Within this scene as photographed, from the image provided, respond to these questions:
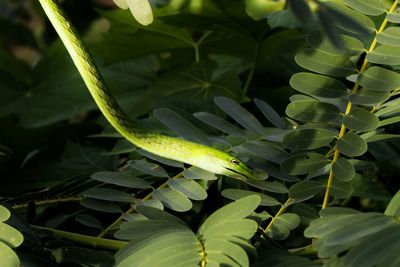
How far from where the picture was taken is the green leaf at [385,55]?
37.8 inches

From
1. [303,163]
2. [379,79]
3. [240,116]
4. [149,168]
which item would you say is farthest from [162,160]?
[379,79]

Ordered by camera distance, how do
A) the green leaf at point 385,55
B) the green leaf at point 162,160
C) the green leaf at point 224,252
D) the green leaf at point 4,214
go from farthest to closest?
the green leaf at point 162,160
the green leaf at point 385,55
the green leaf at point 4,214
the green leaf at point 224,252

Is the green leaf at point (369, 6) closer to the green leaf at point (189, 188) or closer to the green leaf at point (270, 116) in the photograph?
the green leaf at point (270, 116)

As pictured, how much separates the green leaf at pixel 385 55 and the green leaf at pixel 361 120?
8 cm

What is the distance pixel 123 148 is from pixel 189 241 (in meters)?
0.47

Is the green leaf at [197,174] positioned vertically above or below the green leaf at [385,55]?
below

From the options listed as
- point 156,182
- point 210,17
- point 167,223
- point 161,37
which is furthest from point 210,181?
point 161,37

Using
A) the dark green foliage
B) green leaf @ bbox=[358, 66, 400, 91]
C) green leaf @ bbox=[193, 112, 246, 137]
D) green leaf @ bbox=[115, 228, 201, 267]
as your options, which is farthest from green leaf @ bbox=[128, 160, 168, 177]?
green leaf @ bbox=[358, 66, 400, 91]

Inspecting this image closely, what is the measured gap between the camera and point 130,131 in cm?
111

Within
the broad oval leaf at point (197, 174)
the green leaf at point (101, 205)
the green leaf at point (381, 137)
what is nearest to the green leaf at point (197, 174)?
the broad oval leaf at point (197, 174)

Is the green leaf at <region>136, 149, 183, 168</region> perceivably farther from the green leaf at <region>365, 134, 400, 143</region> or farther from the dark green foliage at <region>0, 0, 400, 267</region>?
the green leaf at <region>365, 134, 400, 143</region>

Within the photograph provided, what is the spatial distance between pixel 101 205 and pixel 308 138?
0.32m

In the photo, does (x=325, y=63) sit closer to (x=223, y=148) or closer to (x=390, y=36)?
(x=390, y=36)

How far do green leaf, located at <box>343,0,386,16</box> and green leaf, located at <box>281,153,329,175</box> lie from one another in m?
0.21
